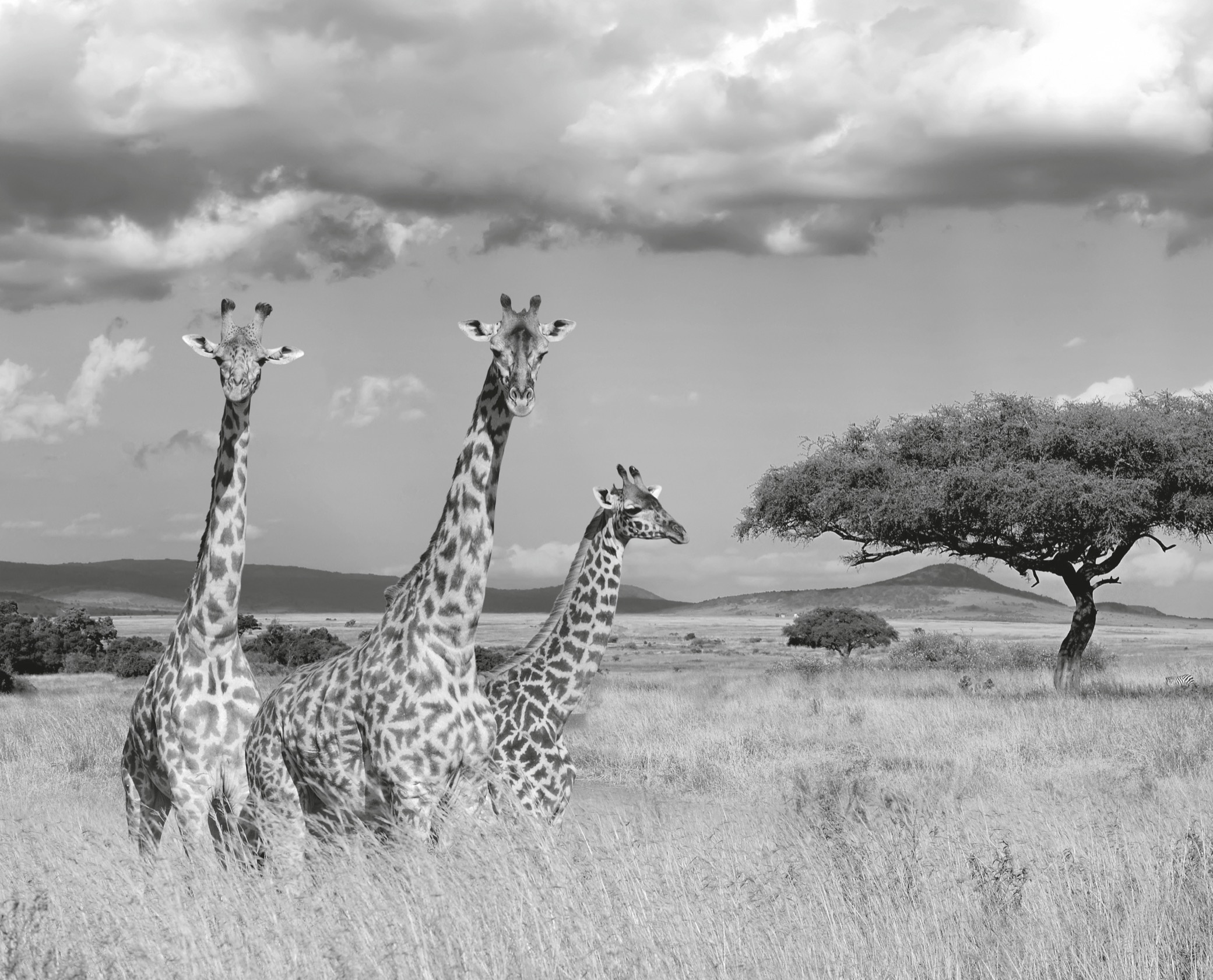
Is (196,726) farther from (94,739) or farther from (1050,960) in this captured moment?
(94,739)

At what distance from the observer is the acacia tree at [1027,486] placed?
1155 inches

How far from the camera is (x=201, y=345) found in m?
7.81

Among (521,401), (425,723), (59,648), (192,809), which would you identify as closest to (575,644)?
(425,723)

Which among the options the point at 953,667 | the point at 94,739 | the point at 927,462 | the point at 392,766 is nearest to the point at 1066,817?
the point at 392,766

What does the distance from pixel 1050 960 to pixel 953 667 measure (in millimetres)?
32646

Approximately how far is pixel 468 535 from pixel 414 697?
41.1 inches

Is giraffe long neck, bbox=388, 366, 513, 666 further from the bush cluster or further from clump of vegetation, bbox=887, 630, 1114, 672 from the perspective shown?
the bush cluster

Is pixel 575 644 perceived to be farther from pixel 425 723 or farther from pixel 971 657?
pixel 971 657

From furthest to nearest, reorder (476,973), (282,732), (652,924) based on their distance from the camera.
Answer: (282,732), (652,924), (476,973)

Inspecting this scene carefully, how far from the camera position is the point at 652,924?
675 cm

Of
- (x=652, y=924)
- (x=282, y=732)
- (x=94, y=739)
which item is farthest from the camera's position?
(x=94, y=739)

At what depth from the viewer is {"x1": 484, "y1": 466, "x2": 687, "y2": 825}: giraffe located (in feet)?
29.6

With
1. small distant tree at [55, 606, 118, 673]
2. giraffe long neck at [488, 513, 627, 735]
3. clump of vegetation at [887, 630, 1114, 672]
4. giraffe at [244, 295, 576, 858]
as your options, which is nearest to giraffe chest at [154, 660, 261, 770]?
giraffe at [244, 295, 576, 858]

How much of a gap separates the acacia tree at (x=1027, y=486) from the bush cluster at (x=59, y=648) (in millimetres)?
22246
